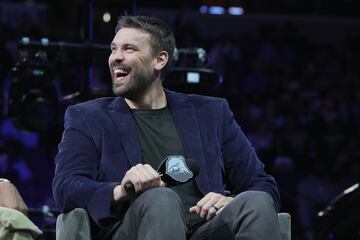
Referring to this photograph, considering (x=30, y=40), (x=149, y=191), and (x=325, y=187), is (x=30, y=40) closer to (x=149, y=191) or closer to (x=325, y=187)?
(x=149, y=191)

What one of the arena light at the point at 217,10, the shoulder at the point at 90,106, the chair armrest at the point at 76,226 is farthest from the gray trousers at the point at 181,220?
the arena light at the point at 217,10

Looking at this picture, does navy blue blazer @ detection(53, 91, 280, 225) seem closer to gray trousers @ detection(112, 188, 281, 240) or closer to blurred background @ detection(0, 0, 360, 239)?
gray trousers @ detection(112, 188, 281, 240)

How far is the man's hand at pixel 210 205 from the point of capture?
2932mm

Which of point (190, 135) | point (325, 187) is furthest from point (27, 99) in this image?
point (325, 187)

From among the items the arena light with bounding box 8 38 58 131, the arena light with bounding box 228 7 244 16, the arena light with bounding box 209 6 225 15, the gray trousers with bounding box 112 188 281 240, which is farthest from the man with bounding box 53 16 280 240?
the arena light with bounding box 228 7 244 16

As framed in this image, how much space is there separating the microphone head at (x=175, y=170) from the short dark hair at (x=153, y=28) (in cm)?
70

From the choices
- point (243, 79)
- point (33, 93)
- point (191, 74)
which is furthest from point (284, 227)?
point (243, 79)

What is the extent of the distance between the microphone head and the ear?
678 mm

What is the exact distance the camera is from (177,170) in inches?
110

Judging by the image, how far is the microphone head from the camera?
279 centimetres

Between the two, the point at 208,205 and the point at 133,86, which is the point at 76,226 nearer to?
the point at 208,205

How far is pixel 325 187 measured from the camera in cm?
698

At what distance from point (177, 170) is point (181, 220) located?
19 centimetres

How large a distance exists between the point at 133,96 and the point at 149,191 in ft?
2.29
